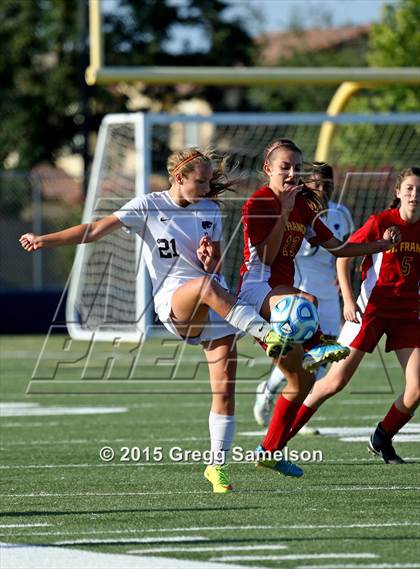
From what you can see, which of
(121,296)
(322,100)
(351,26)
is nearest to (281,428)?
(121,296)

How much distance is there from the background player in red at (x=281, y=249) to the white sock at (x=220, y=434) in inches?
17.5

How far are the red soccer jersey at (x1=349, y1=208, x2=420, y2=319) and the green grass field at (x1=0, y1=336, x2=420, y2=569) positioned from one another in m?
0.92

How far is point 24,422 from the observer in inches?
422

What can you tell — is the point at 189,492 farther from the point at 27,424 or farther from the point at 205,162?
the point at 27,424

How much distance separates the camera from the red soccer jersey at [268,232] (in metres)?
7.20

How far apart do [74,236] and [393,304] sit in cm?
208

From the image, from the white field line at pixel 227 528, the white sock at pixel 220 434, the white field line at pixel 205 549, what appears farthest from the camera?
the white sock at pixel 220 434

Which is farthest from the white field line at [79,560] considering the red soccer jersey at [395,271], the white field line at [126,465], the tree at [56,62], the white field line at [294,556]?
the tree at [56,62]

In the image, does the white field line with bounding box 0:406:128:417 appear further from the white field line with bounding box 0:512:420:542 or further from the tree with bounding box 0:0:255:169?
the tree with bounding box 0:0:255:169

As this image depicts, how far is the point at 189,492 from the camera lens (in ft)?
23.2

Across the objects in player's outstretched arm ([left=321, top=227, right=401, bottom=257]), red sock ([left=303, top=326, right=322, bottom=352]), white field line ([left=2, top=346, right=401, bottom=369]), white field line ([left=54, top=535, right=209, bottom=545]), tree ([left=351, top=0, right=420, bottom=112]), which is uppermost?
player's outstretched arm ([left=321, top=227, right=401, bottom=257])

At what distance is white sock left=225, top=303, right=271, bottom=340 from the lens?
22.5 feet

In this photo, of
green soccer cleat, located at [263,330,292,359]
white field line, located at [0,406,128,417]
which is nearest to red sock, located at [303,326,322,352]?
green soccer cleat, located at [263,330,292,359]

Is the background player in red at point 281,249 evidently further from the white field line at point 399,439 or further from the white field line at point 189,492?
the white field line at point 399,439
